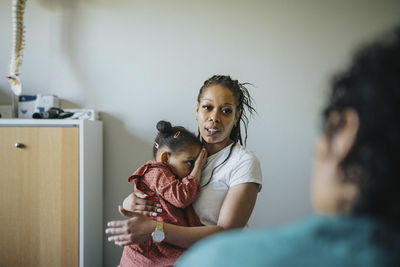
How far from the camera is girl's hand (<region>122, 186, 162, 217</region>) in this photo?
141 cm

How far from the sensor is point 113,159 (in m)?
2.52

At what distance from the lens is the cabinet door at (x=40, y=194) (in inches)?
79.4

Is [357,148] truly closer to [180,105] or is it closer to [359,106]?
[359,106]

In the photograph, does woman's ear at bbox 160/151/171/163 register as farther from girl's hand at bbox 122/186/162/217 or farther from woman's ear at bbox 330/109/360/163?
woman's ear at bbox 330/109/360/163

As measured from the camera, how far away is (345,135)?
460mm

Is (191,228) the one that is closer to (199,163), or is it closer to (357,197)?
(199,163)

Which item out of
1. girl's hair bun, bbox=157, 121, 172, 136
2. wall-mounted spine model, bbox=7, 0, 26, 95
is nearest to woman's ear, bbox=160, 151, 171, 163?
girl's hair bun, bbox=157, 121, 172, 136

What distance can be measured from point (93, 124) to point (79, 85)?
46 centimetres

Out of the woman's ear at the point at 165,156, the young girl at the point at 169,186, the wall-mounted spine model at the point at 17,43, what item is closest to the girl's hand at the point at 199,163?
the young girl at the point at 169,186

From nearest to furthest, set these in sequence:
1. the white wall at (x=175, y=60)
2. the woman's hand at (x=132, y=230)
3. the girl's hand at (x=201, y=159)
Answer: the woman's hand at (x=132, y=230)
the girl's hand at (x=201, y=159)
the white wall at (x=175, y=60)

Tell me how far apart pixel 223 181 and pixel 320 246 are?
101 cm

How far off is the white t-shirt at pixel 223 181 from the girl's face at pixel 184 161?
0.45ft

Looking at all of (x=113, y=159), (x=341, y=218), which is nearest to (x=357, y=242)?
(x=341, y=218)

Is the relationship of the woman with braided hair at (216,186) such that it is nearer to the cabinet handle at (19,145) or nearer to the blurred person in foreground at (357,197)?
the blurred person in foreground at (357,197)
